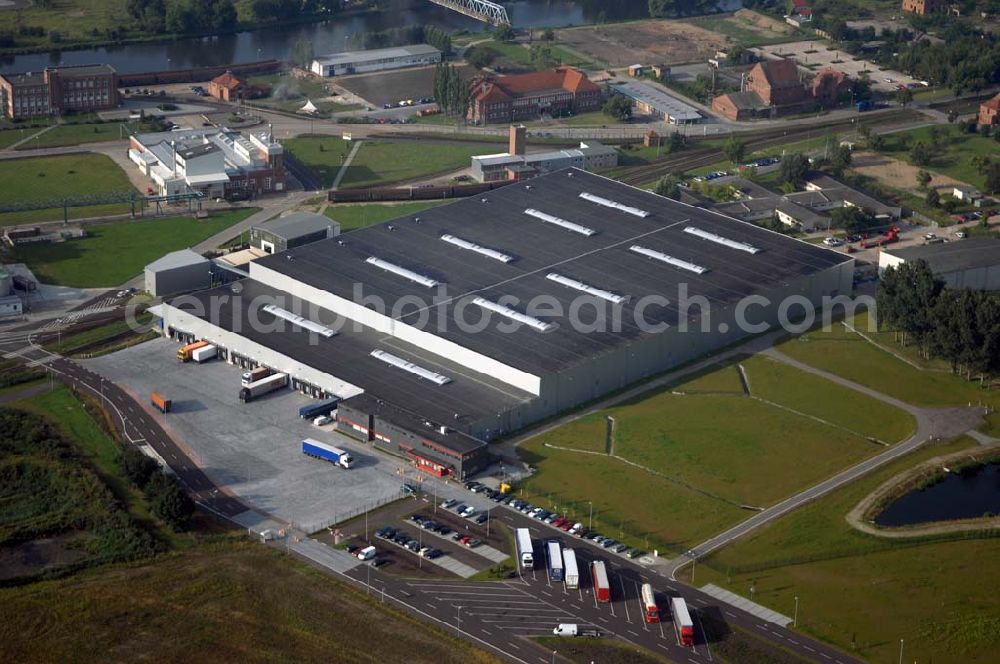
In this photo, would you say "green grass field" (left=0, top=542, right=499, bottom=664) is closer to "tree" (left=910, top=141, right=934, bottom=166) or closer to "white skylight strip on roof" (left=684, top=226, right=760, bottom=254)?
"white skylight strip on roof" (left=684, top=226, right=760, bottom=254)

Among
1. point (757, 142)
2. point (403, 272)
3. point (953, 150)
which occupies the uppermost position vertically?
point (953, 150)

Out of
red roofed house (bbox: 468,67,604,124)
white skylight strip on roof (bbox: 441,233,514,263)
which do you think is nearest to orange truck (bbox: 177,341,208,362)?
white skylight strip on roof (bbox: 441,233,514,263)

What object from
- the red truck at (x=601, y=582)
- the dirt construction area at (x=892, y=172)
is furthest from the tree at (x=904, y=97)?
the red truck at (x=601, y=582)

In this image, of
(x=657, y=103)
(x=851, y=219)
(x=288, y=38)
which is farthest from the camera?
(x=288, y=38)

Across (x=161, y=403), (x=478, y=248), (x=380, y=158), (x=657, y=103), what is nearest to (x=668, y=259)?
(x=478, y=248)

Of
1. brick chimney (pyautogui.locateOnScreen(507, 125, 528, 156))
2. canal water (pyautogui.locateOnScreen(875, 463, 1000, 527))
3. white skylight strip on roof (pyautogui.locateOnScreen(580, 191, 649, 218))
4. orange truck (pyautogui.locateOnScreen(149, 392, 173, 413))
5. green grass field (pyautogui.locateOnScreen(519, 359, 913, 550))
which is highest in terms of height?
brick chimney (pyautogui.locateOnScreen(507, 125, 528, 156))

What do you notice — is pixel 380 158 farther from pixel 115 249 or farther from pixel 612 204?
pixel 115 249

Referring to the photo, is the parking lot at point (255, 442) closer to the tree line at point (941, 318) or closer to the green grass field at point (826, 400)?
the green grass field at point (826, 400)
